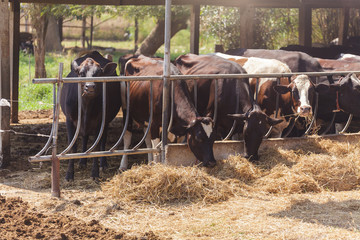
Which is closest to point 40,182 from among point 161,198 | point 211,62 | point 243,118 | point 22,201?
point 22,201

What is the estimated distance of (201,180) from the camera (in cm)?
619

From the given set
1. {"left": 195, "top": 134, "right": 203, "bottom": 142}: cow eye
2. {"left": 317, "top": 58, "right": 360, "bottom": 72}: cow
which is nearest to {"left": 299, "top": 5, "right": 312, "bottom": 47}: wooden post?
{"left": 317, "top": 58, "right": 360, "bottom": 72}: cow

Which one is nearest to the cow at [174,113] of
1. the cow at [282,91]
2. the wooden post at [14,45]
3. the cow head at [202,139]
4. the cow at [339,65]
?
the cow head at [202,139]

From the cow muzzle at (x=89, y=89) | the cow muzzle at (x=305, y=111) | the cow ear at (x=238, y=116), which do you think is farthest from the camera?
the cow muzzle at (x=305, y=111)

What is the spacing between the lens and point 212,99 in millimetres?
7824

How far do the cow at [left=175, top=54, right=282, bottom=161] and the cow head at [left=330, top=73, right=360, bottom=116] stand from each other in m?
1.50

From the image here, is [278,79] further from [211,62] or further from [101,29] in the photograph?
[101,29]

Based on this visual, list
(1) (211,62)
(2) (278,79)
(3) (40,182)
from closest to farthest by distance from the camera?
(3) (40,182) → (2) (278,79) → (1) (211,62)

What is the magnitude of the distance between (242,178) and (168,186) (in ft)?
3.26

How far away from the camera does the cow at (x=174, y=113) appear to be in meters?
6.55

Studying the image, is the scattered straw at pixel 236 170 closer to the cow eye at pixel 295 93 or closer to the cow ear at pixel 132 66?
the cow eye at pixel 295 93

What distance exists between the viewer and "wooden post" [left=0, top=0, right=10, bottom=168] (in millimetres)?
7223

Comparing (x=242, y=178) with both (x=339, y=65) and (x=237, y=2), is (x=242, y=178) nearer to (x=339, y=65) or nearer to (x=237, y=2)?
(x=339, y=65)

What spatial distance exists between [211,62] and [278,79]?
1187 mm
